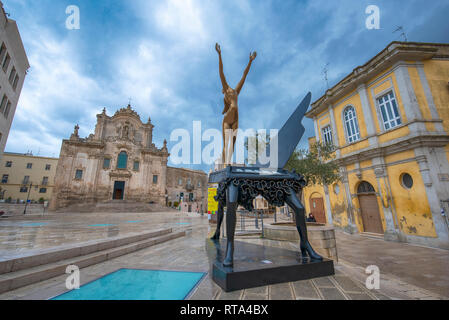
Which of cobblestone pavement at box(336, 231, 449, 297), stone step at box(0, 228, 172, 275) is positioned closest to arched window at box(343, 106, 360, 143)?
cobblestone pavement at box(336, 231, 449, 297)

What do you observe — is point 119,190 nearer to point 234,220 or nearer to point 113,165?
point 113,165

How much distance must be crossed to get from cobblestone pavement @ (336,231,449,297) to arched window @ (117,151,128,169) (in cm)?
3065

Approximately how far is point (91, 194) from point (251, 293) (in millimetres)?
31463

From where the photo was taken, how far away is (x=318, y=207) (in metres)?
15.8

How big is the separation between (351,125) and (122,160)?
3097 cm

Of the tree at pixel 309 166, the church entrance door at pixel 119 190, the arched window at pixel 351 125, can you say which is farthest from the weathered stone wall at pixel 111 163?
the arched window at pixel 351 125

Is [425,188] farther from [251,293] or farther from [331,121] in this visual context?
[251,293]

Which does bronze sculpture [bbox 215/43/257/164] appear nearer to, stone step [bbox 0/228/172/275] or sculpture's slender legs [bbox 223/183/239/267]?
sculpture's slender legs [bbox 223/183/239/267]

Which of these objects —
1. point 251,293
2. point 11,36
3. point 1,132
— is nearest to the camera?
point 251,293

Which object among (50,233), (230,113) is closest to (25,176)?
(50,233)
